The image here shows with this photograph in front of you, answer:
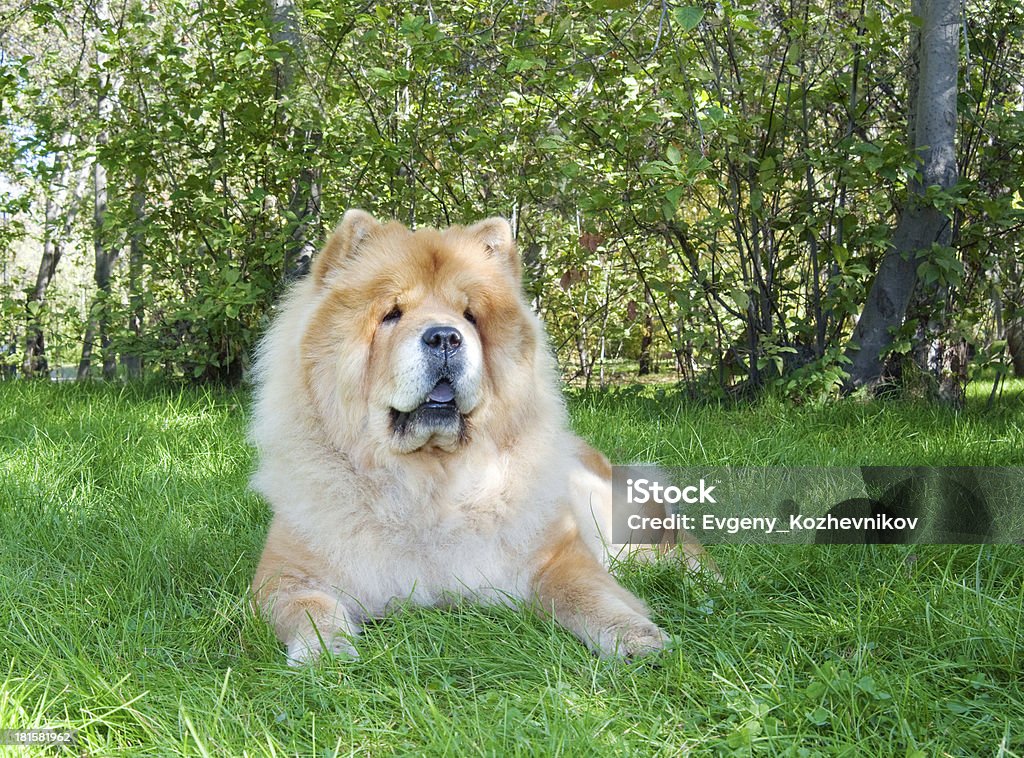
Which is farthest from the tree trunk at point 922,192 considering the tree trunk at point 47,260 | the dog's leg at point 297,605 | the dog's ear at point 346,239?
the tree trunk at point 47,260

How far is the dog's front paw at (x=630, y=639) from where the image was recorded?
214 cm

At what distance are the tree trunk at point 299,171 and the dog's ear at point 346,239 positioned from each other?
8.83 feet

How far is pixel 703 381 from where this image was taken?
575 centimetres

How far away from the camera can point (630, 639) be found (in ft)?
7.14

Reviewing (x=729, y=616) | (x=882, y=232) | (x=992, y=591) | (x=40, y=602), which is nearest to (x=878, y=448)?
(x=882, y=232)

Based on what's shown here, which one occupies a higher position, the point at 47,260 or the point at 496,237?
the point at 496,237

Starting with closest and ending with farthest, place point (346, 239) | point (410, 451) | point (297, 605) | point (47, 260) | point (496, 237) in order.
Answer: point (297, 605), point (410, 451), point (346, 239), point (496, 237), point (47, 260)

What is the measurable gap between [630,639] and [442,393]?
2.71 feet

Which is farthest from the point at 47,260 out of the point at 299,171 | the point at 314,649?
the point at 314,649

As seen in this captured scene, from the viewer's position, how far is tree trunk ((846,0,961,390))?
491cm

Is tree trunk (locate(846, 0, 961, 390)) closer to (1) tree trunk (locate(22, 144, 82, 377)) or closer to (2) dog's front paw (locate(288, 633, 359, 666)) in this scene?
(2) dog's front paw (locate(288, 633, 359, 666))

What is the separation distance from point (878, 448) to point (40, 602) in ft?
11.8

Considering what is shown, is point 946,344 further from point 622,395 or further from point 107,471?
point 107,471

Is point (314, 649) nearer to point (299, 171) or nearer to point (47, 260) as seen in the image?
point (299, 171)
